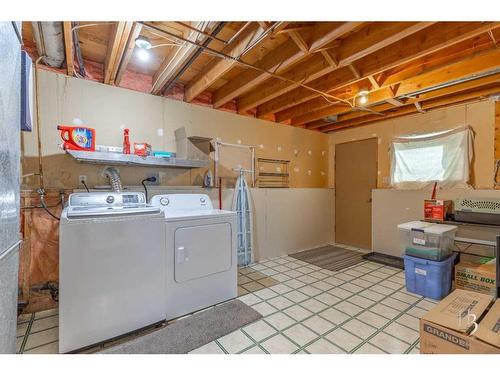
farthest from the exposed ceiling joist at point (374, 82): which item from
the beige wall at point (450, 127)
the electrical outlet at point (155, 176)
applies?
the electrical outlet at point (155, 176)

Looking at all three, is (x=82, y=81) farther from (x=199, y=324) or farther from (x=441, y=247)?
(x=441, y=247)

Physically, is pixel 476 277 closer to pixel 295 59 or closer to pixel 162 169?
pixel 295 59

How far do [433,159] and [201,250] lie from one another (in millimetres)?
3855

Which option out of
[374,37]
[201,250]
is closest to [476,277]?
[374,37]

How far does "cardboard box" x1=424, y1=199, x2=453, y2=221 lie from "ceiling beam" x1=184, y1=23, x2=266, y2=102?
125 inches

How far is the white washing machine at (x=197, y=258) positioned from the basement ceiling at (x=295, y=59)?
5.16 feet

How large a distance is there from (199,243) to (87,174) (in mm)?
1538

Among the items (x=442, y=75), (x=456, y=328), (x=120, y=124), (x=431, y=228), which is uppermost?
(x=442, y=75)

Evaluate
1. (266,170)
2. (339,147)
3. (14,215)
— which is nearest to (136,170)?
(14,215)

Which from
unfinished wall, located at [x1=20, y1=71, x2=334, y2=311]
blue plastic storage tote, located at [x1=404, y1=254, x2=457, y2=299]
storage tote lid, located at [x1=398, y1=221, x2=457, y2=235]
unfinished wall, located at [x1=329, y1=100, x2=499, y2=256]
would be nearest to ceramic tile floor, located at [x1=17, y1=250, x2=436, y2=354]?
blue plastic storage tote, located at [x1=404, y1=254, x2=457, y2=299]

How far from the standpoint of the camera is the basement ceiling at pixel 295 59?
6.51ft

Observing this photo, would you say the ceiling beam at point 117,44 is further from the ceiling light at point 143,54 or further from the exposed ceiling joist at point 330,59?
the exposed ceiling joist at point 330,59

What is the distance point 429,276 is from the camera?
2625mm

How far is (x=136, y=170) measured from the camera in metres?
2.93
